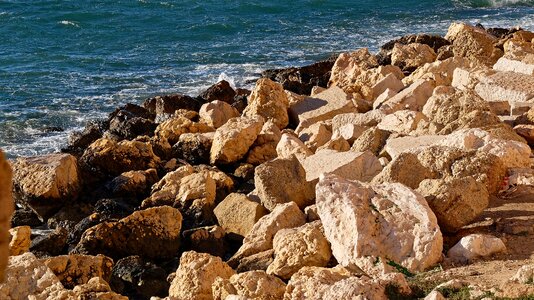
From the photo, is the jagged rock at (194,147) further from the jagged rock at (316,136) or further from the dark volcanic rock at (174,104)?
the dark volcanic rock at (174,104)

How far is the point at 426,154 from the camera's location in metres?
11.9

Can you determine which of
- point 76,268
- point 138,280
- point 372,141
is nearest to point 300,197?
point 372,141

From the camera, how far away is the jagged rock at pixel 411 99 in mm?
16328

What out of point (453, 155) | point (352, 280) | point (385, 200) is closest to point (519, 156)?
point (453, 155)

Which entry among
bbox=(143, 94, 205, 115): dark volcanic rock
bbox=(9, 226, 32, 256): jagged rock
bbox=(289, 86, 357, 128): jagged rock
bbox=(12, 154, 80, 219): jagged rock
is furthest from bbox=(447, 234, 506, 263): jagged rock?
bbox=(143, 94, 205, 115): dark volcanic rock

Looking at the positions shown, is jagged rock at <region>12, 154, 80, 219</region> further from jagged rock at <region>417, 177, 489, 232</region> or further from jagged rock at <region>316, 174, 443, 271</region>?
jagged rock at <region>417, 177, 489, 232</region>

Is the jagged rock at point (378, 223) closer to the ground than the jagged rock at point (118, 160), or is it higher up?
higher up

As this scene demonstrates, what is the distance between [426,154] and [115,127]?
32.2 feet

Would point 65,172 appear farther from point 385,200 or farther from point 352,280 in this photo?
point 352,280

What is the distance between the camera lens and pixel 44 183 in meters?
15.2

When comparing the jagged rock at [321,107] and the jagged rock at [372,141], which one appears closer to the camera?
the jagged rock at [372,141]

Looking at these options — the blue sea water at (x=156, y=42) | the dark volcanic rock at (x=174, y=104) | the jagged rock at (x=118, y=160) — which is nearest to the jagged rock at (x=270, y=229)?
the jagged rock at (x=118, y=160)

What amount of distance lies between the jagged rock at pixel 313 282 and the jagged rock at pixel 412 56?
14.0 m

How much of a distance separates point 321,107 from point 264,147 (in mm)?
2026
